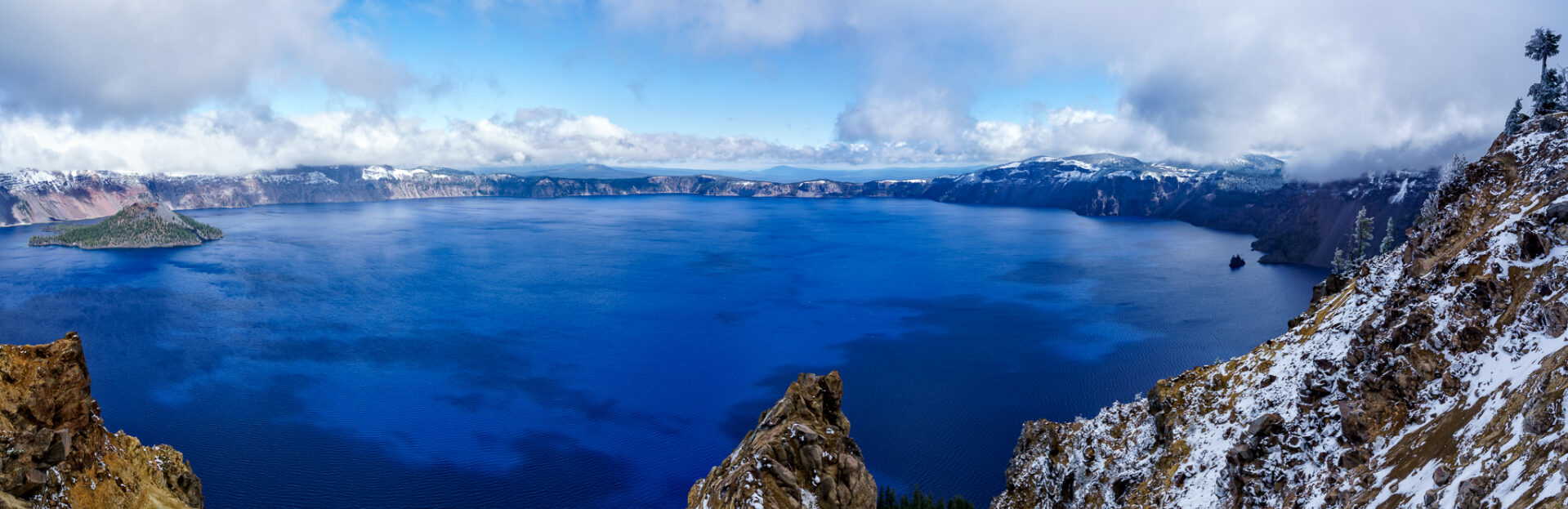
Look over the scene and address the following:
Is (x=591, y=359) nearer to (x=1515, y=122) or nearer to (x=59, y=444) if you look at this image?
(x=59, y=444)

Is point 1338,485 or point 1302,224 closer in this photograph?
point 1338,485

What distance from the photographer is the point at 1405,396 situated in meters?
24.7

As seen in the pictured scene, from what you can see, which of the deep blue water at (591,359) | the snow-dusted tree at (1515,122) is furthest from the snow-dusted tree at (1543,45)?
the deep blue water at (591,359)

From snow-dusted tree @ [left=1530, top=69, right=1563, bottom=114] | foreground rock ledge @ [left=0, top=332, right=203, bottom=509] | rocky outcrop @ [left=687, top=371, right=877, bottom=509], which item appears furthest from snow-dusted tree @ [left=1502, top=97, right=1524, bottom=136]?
foreground rock ledge @ [left=0, top=332, right=203, bottom=509]

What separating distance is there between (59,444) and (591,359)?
236 feet

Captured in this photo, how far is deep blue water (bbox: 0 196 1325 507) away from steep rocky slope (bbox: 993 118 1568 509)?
1061 inches

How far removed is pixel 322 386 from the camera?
83.8 metres

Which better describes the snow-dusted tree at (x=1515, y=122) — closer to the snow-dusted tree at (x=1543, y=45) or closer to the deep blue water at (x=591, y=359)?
the snow-dusted tree at (x=1543, y=45)

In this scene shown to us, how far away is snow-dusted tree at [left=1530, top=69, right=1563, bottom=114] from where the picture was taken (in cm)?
3747

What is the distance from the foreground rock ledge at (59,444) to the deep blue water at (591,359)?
104 feet

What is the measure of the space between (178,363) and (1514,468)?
126 metres

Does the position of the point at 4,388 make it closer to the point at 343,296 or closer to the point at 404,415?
the point at 404,415

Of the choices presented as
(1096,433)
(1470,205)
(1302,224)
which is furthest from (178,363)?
(1302,224)

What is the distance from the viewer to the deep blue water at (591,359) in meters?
62.2
